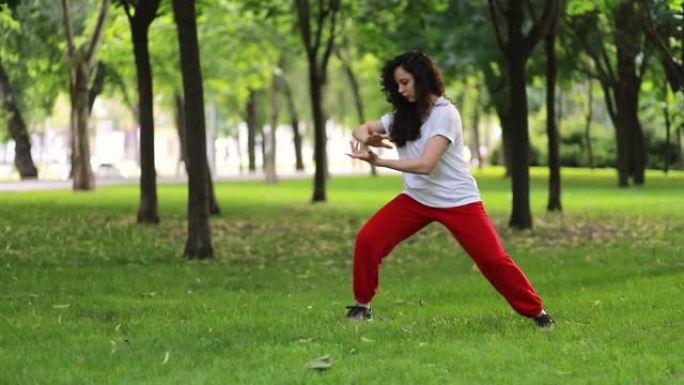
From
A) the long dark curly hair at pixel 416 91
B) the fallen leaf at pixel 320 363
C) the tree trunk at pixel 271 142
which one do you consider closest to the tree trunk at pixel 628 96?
the tree trunk at pixel 271 142

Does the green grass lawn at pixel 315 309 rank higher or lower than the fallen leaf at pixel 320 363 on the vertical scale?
lower

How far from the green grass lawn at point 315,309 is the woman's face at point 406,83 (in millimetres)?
1587

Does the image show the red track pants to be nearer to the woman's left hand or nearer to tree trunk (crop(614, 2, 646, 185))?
the woman's left hand

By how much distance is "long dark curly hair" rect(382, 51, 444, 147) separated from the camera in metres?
6.63

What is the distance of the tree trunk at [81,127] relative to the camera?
29.5 meters

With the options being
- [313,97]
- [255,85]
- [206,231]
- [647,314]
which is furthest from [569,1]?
[255,85]

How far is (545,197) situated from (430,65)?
20.8 metres

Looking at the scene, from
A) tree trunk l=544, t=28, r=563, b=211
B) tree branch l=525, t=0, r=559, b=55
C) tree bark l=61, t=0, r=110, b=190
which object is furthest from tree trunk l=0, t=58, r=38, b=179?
tree branch l=525, t=0, r=559, b=55

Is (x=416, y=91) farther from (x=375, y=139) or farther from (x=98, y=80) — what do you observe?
(x=98, y=80)

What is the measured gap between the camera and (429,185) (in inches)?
265

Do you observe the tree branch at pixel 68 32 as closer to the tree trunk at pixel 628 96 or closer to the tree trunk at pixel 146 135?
the tree trunk at pixel 146 135

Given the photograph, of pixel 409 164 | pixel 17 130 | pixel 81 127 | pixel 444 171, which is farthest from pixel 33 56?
pixel 409 164

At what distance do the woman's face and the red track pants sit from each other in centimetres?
71

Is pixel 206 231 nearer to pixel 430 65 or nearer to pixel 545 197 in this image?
pixel 430 65
